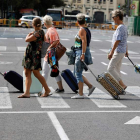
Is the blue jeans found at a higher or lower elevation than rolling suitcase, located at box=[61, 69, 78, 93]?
higher

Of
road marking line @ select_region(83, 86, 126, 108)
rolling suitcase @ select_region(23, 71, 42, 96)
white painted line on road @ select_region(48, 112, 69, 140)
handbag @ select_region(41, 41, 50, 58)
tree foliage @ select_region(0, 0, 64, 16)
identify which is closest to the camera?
white painted line on road @ select_region(48, 112, 69, 140)

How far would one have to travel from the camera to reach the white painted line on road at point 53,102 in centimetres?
908

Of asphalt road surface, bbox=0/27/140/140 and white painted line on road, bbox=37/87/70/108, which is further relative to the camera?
white painted line on road, bbox=37/87/70/108

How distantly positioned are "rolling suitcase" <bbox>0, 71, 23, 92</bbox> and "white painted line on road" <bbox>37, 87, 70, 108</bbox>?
83 cm

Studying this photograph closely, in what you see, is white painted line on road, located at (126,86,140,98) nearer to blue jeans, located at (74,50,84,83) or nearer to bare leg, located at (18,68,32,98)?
blue jeans, located at (74,50,84,83)

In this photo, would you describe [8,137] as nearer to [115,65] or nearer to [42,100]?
[42,100]

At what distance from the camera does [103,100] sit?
9891 mm

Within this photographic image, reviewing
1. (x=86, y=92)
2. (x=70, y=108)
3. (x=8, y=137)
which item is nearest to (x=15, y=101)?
(x=70, y=108)

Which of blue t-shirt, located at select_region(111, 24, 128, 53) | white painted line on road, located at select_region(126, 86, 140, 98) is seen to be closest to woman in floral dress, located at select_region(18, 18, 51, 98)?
blue t-shirt, located at select_region(111, 24, 128, 53)

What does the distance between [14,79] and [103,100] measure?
6.86 ft

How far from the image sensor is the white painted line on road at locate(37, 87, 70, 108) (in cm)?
908

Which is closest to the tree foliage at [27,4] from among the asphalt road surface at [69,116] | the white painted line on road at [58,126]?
the asphalt road surface at [69,116]

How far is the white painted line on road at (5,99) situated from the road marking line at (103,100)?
1573 millimetres

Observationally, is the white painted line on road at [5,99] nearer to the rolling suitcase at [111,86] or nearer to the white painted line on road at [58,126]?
the white painted line on road at [58,126]
